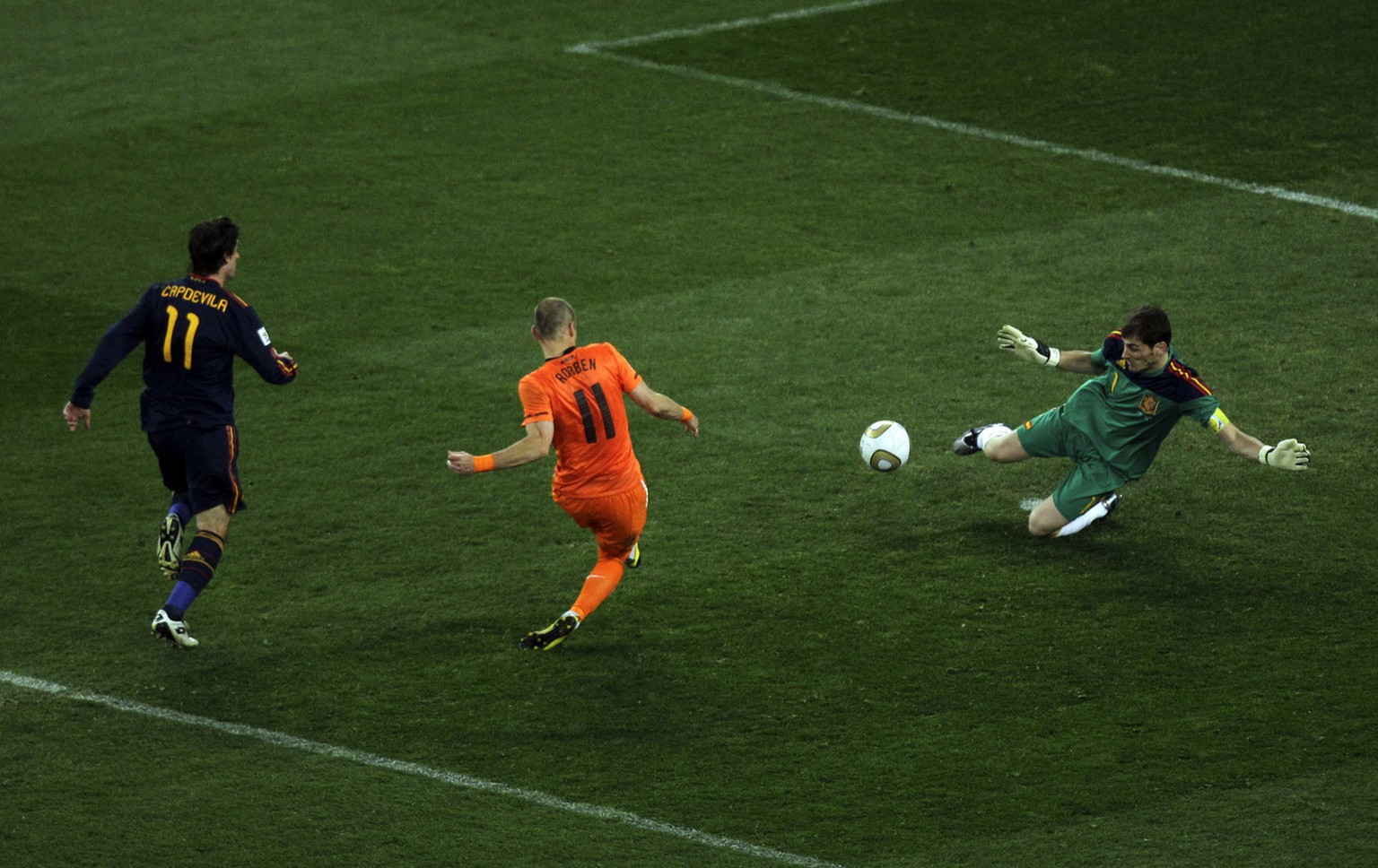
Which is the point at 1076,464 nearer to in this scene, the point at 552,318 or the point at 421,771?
the point at 552,318

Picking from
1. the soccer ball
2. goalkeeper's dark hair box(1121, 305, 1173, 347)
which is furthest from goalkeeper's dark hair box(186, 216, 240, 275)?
goalkeeper's dark hair box(1121, 305, 1173, 347)

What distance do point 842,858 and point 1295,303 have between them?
701 cm

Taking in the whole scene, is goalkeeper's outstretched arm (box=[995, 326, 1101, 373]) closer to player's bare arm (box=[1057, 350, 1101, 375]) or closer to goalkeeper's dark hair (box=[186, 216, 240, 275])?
player's bare arm (box=[1057, 350, 1101, 375])

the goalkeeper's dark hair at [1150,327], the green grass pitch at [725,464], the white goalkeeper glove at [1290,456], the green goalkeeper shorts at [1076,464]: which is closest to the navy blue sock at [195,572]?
the green grass pitch at [725,464]

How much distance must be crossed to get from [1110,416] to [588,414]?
2.86 m

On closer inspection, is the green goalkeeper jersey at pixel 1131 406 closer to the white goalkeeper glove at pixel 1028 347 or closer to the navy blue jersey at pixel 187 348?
the white goalkeeper glove at pixel 1028 347

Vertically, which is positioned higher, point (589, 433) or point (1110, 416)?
point (589, 433)

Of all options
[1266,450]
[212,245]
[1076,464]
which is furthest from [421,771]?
[1266,450]

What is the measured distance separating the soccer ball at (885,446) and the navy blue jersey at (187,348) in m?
3.23

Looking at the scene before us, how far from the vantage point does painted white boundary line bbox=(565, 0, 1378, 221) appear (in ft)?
45.5

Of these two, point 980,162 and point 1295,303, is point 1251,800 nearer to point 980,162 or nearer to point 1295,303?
point 1295,303

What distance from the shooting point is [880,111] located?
16312mm

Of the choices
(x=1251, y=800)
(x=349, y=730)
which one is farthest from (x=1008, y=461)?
(x=349, y=730)

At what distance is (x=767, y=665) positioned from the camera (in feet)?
26.3
